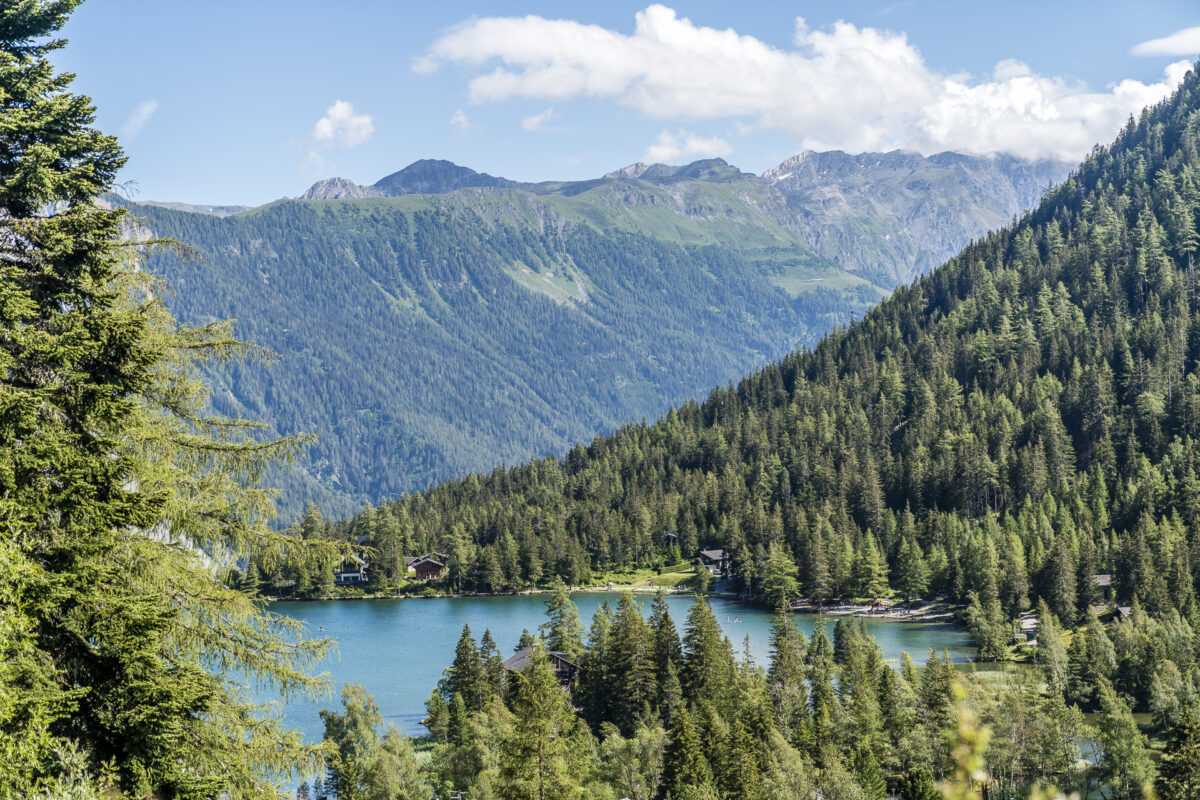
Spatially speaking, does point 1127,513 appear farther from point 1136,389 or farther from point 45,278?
point 45,278

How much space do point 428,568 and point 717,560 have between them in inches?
2123

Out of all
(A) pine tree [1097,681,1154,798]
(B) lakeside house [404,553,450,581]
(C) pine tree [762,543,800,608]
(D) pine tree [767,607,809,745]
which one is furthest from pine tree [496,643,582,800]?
(B) lakeside house [404,553,450,581]

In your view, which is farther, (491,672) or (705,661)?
(491,672)

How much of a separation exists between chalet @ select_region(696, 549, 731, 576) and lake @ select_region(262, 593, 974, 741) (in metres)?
18.1

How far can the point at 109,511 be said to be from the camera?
18.6 meters

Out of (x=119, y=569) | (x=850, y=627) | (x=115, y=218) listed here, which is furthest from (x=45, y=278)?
(x=850, y=627)

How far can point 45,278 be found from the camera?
20.0 metres

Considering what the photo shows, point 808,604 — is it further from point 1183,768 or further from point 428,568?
point 1183,768

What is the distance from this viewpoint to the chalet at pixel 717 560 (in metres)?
190

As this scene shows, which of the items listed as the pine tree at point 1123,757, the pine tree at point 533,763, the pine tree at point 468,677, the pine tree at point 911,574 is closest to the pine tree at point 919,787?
the pine tree at point 1123,757

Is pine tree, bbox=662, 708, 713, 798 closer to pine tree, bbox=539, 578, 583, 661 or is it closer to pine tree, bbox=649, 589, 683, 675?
pine tree, bbox=649, 589, 683, 675

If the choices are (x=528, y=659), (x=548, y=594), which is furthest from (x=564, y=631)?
(x=548, y=594)

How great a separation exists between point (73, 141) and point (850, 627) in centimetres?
8672

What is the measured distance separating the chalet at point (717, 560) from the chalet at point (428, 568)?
48278 millimetres
